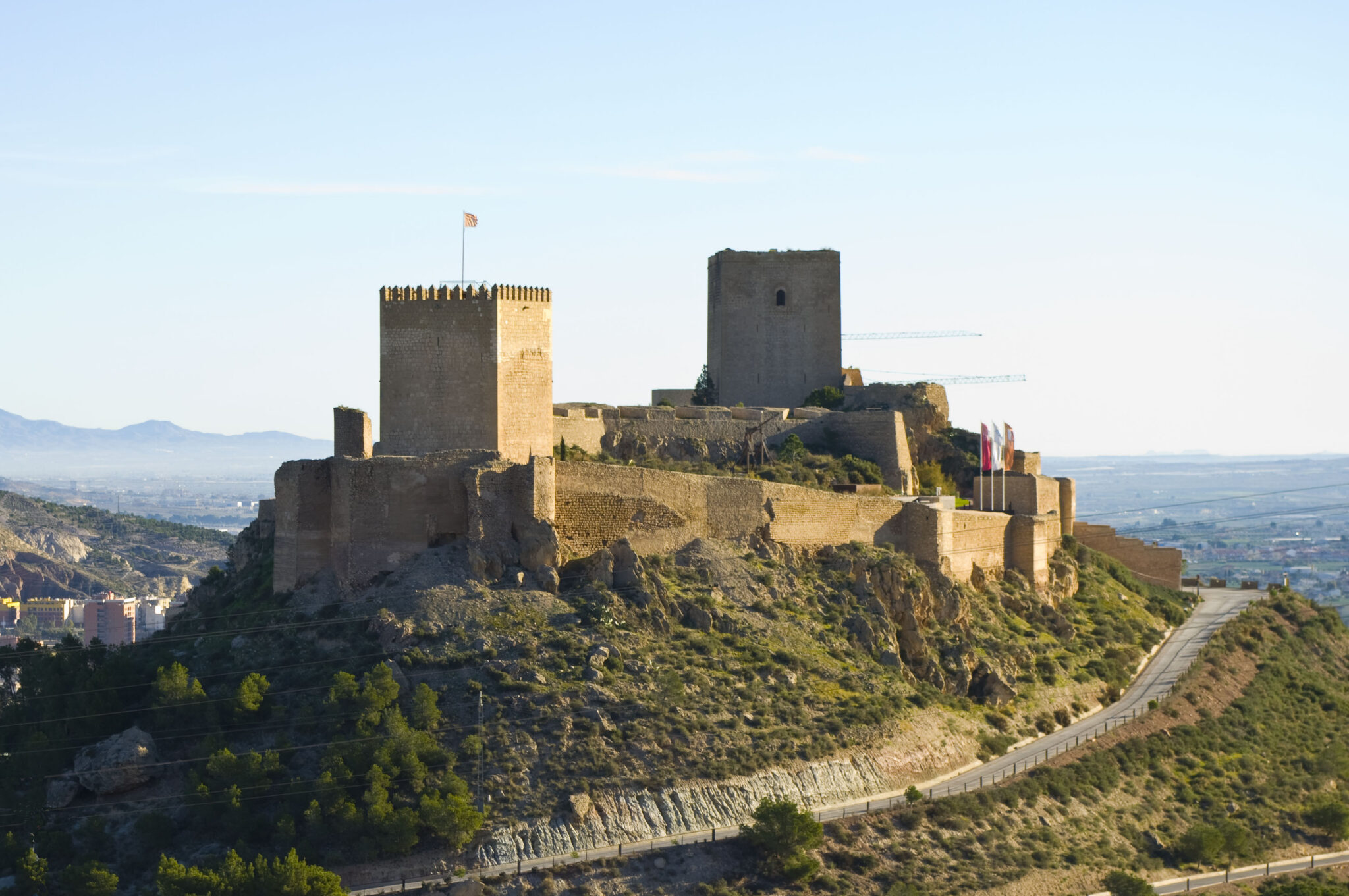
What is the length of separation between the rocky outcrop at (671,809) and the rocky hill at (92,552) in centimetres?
10784

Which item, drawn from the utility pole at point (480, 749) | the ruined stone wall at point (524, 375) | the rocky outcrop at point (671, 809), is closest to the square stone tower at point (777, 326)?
the ruined stone wall at point (524, 375)

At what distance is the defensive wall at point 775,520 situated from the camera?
147 ft

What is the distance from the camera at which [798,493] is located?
49.9 metres

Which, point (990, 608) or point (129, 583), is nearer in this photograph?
point (990, 608)

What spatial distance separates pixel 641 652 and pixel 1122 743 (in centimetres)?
1404

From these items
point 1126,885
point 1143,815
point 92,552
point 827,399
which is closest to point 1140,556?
point 827,399

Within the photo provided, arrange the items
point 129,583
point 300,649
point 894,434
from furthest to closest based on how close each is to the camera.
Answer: point 129,583 < point 894,434 < point 300,649

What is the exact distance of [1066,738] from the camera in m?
49.2

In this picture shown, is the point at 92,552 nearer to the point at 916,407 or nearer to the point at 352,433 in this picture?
the point at 916,407

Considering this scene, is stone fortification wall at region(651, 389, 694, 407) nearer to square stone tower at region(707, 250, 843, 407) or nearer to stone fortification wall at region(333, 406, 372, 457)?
square stone tower at region(707, 250, 843, 407)

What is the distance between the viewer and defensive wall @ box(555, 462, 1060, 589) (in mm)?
44812

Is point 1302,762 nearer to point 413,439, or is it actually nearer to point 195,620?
point 413,439

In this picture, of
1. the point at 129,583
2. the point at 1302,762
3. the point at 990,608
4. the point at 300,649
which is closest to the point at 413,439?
the point at 300,649

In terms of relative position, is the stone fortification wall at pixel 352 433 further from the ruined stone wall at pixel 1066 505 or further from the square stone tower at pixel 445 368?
the ruined stone wall at pixel 1066 505
